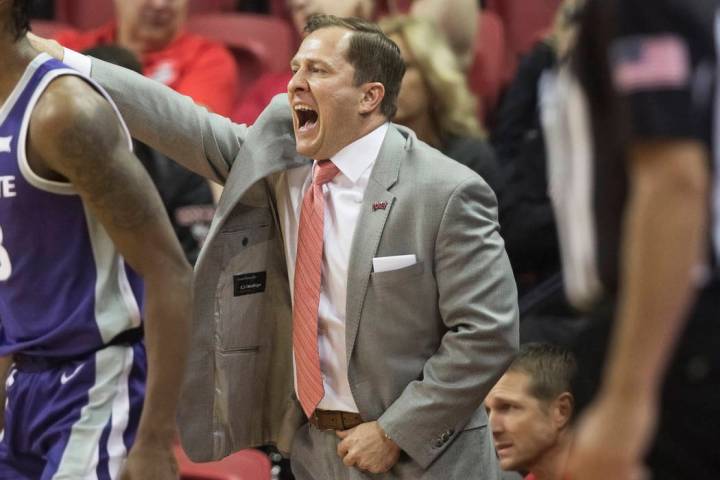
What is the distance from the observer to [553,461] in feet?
13.3

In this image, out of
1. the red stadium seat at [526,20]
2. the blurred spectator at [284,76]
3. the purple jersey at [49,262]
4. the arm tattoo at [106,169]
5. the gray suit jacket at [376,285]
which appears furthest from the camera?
the red stadium seat at [526,20]

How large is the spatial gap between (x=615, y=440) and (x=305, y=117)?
1.90m

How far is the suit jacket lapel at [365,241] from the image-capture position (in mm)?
3555

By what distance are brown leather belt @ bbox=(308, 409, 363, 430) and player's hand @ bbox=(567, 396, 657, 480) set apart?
5.46 ft

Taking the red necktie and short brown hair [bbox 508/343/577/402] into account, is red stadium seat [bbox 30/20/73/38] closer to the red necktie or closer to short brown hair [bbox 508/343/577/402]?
the red necktie

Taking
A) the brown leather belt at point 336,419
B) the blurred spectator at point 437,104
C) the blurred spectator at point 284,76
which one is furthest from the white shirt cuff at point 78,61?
the blurred spectator at point 284,76

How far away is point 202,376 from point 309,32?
96 centimetres

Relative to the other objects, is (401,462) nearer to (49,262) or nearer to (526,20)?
(49,262)

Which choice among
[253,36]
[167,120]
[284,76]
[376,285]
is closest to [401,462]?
[376,285]

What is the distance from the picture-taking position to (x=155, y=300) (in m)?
2.84

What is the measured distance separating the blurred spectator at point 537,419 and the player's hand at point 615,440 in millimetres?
1996

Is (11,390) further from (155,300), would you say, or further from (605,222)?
(605,222)

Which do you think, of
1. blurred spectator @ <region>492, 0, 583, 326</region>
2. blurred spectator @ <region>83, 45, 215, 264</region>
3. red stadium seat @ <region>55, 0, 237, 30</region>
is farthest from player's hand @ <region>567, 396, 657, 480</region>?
red stadium seat @ <region>55, 0, 237, 30</region>

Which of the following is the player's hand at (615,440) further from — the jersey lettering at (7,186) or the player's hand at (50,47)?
the player's hand at (50,47)
